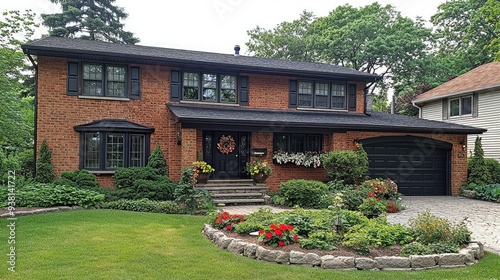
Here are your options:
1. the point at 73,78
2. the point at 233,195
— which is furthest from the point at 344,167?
the point at 73,78

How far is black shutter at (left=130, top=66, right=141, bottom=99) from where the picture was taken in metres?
13.5

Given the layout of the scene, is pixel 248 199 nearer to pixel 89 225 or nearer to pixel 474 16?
pixel 89 225

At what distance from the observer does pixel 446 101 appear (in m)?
21.2

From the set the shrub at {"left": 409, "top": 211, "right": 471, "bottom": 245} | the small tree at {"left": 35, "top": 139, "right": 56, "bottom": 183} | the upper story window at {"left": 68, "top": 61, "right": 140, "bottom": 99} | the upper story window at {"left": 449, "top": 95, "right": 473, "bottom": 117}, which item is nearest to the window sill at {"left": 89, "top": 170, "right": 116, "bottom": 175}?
the small tree at {"left": 35, "top": 139, "right": 56, "bottom": 183}

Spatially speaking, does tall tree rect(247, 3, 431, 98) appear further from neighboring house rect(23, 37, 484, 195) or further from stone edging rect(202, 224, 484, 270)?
stone edging rect(202, 224, 484, 270)

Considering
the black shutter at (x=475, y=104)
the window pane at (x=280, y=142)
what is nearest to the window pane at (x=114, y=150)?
the window pane at (x=280, y=142)

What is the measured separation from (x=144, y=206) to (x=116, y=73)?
5629 millimetres

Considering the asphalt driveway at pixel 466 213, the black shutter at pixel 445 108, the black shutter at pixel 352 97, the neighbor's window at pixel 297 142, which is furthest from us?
the black shutter at pixel 445 108

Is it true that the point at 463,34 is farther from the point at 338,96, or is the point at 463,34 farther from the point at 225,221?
the point at 225,221

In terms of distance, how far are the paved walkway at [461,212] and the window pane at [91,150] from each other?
201 inches

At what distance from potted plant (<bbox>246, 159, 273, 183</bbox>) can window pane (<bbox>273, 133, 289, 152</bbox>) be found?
1.40 metres

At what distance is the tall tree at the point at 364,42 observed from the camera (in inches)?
1094

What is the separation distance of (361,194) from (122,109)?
8840 millimetres

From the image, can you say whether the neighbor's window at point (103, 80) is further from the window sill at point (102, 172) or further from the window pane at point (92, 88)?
the window sill at point (102, 172)
